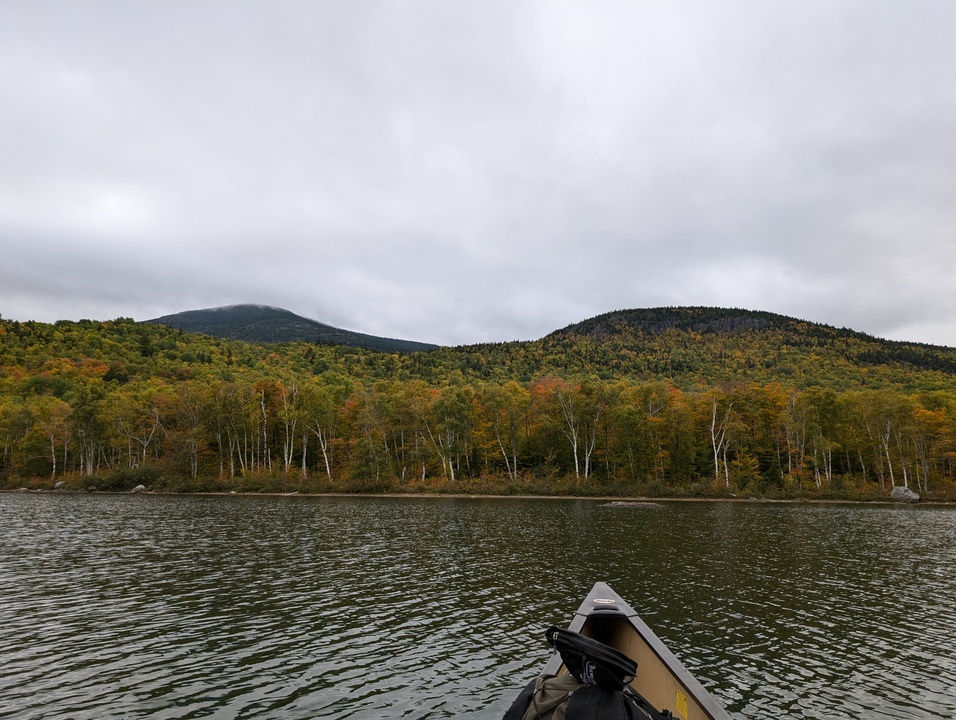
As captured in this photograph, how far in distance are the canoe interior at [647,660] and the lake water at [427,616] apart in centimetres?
214

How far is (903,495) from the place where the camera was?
5800cm

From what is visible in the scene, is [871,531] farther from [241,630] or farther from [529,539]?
[241,630]

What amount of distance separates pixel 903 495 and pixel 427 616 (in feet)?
218

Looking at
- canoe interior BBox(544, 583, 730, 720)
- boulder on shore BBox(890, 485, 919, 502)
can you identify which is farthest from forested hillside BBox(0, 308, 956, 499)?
canoe interior BBox(544, 583, 730, 720)

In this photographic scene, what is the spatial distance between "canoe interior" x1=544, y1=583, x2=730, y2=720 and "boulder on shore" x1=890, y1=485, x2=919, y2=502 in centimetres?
6561

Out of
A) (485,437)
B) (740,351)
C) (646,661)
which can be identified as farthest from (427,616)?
(740,351)

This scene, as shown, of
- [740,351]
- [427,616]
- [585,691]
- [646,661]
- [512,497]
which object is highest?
[740,351]

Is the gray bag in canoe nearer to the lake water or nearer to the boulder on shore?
the lake water

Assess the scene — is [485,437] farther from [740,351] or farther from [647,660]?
[740,351]

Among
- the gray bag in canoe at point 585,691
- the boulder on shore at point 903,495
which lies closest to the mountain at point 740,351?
the boulder on shore at point 903,495

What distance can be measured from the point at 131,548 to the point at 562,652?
91.0 feet

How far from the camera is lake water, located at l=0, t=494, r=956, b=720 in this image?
9750 millimetres

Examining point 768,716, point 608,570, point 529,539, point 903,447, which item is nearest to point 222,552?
point 529,539

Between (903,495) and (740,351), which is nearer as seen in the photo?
(903,495)
